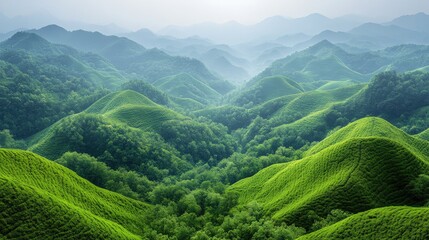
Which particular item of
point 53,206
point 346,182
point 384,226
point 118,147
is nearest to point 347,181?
point 346,182

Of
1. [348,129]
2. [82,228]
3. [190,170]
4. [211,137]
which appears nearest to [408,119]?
[348,129]

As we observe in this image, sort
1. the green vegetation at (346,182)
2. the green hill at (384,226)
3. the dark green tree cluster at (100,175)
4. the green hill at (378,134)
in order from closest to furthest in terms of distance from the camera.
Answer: the green hill at (384,226)
the green vegetation at (346,182)
the dark green tree cluster at (100,175)
the green hill at (378,134)

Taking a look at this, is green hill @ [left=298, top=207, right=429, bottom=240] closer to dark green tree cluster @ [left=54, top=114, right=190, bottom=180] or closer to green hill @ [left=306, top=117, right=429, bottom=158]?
green hill @ [left=306, top=117, right=429, bottom=158]

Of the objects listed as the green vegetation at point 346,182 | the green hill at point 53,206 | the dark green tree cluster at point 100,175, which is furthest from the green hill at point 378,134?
the green hill at point 53,206

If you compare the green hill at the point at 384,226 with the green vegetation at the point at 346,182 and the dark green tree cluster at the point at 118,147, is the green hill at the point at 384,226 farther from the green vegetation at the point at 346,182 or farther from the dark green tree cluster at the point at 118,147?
the dark green tree cluster at the point at 118,147

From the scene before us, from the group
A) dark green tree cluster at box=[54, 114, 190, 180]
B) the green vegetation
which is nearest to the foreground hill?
the green vegetation

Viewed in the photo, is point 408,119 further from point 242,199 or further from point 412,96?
point 242,199
